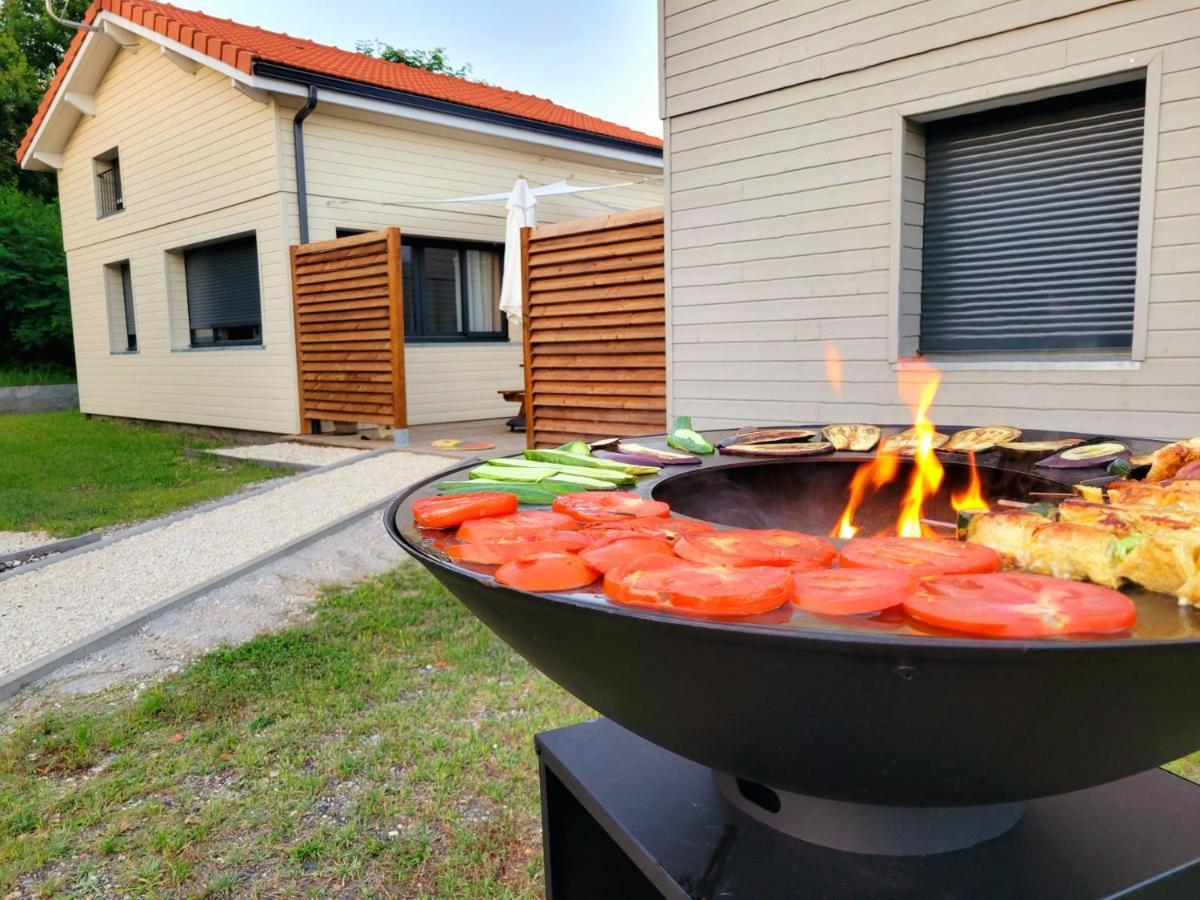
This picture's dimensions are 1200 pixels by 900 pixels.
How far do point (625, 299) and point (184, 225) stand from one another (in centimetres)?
812

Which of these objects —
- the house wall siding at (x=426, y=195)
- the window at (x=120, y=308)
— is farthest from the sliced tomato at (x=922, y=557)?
the window at (x=120, y=308)

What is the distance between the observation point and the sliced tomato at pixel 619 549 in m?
1.11

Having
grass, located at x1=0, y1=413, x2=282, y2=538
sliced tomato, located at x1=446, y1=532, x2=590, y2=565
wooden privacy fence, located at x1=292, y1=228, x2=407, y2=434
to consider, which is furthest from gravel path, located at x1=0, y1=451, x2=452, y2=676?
sliced tomato, located at x1=446, y1=532, x2=590, y2=565

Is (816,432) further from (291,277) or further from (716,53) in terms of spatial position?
(291,277)

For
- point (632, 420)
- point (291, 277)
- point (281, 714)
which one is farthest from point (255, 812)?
point (291, 277)

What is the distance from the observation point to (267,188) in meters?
10.2

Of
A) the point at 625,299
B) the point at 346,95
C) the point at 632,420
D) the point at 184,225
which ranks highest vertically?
the point at 346,95

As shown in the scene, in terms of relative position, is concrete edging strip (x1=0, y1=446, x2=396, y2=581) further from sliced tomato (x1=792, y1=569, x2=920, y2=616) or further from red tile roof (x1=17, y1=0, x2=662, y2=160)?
sliced tomato (x1=792, y1=569, x2=920, y2=616)

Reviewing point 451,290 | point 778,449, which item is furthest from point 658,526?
point 451,290

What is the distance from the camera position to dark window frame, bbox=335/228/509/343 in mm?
11102

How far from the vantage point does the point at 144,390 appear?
13562 millimetres

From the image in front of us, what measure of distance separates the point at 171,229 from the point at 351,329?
185 inches

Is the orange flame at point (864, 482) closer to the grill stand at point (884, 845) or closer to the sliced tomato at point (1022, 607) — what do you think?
the grill stand at point (884, 845)

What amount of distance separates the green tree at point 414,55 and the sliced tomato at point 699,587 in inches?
1473
